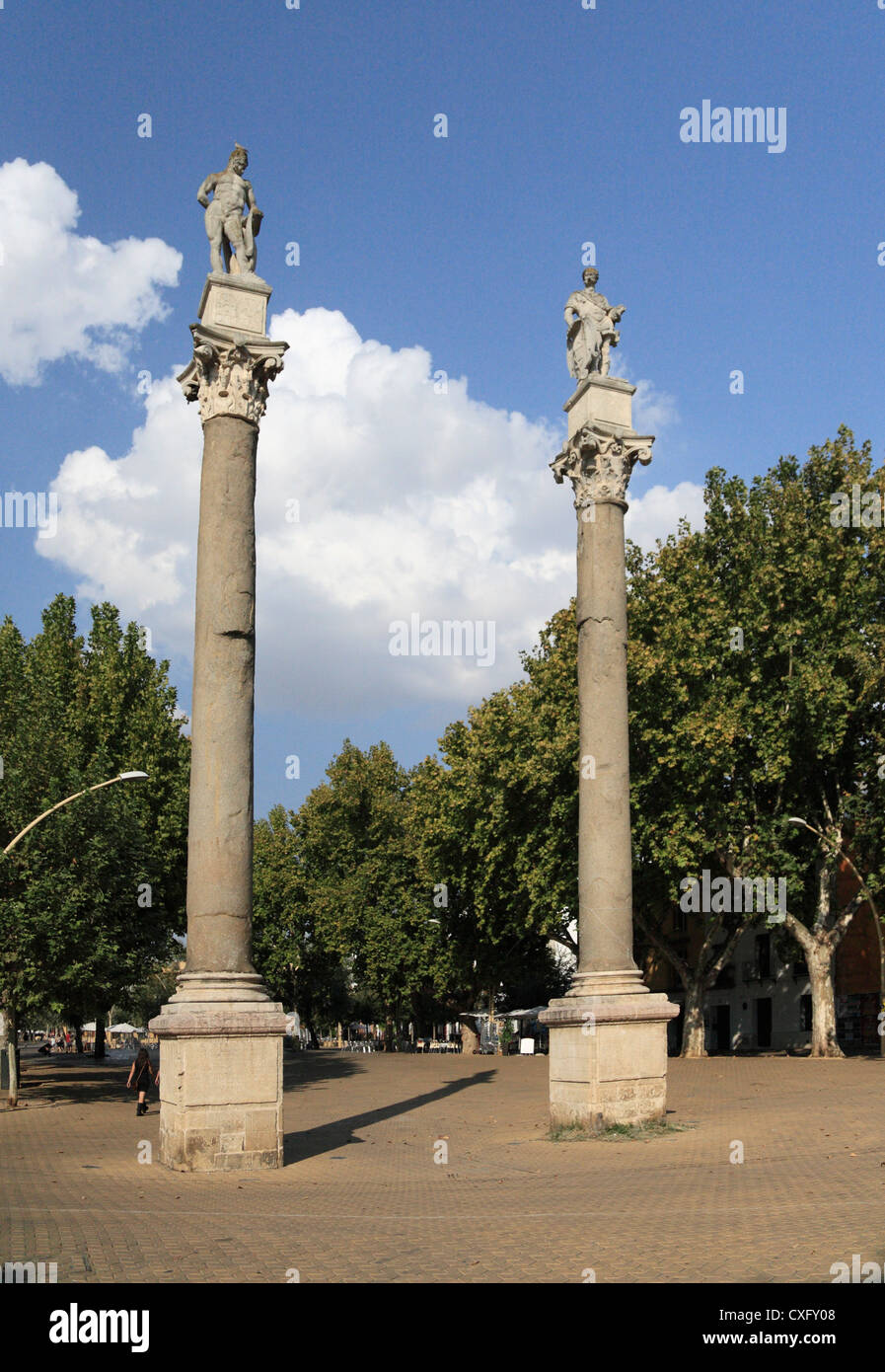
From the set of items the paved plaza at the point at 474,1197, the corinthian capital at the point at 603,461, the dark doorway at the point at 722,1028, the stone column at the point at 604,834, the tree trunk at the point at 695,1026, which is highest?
the corinthian capital at the point at 603,461

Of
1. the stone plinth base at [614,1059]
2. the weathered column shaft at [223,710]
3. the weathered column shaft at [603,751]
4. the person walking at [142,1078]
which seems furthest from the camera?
the person walking at [142,1078]

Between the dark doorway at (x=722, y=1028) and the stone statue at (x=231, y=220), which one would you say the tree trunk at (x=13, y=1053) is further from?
the dark doorway at (x=722, y=1028)

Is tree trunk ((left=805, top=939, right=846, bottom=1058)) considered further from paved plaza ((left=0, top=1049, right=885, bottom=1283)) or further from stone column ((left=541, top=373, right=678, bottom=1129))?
stone column ((left=541, top=373, right=678, bottom=1129))

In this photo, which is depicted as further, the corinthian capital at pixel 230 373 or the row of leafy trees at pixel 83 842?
the row of leafy trees at pixel 83 842

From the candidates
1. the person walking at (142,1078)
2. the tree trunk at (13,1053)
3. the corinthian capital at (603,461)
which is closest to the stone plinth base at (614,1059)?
the corinthian capital at (603,461)

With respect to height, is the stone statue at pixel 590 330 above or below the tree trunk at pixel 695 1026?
above

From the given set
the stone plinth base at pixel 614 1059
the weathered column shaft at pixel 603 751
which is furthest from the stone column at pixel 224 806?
the weathered column shaft at pixel 603 751

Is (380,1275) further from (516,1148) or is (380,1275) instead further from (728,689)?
(728,689)

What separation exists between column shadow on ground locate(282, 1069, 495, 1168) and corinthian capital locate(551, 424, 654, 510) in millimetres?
10290

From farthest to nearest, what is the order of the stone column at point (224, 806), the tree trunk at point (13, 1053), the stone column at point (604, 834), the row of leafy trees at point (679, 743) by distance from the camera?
the row of leafy trees at point (679, 743) → the tree trunk at point (13, 1053) → the stone column at point (604, 834) → the stone column at point (224, 806)

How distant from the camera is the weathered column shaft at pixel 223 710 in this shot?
15367 mm

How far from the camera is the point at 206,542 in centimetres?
1627

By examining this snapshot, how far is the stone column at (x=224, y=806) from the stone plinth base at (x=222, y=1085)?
1cm
